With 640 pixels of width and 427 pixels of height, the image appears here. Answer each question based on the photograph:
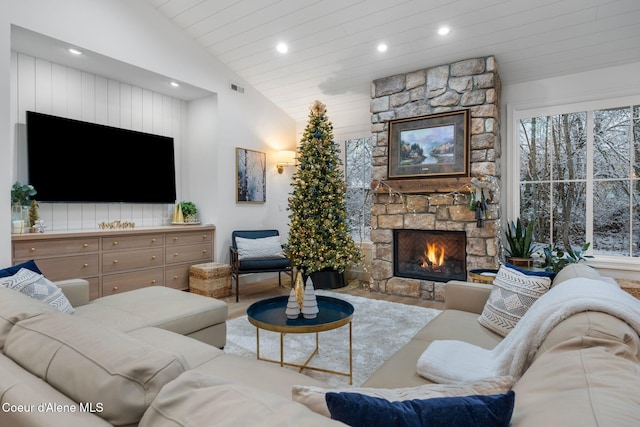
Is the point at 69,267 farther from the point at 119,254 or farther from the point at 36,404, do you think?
the point at 36,404

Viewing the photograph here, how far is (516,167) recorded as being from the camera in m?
4.45

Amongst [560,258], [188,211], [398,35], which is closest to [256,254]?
[188,211]

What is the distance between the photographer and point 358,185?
5.79 meters

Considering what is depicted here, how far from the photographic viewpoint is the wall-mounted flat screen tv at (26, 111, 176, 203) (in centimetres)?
375

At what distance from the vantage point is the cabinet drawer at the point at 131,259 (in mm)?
3902

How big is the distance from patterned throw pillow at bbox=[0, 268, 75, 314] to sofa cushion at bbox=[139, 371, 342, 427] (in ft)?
6.34

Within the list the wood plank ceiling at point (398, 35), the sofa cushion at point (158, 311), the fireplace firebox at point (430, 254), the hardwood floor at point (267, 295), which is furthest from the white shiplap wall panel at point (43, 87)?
the fireplace firebox at point (430, 254)

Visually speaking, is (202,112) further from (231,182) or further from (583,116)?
(583,116)

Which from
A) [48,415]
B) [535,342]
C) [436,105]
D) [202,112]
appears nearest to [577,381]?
[535,342]

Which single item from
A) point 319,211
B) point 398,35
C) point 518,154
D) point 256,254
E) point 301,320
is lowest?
point 301,320

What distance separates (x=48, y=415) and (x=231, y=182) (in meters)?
4.64

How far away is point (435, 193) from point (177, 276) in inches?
135

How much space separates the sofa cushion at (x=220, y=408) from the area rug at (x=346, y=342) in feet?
5.87

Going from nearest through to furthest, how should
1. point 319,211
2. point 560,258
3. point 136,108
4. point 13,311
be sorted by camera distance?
point 13,311
point 560,258
point 136,108
point 319,211
